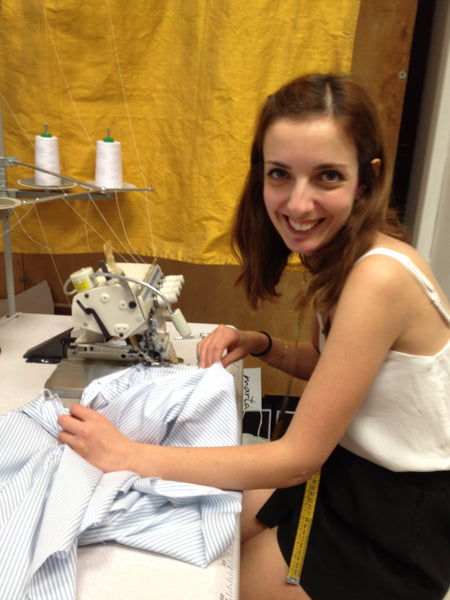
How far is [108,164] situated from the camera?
1640mm

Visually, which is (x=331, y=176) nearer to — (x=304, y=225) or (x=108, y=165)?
(x=304, y=225)

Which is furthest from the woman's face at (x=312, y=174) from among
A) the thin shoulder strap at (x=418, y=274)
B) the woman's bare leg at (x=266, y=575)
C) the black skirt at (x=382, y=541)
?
the woman's bare leg at (x=266, y=575)

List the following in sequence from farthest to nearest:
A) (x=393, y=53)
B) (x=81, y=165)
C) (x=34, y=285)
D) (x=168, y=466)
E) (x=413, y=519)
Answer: (x=34, y=285) < (x=393, y=53) < (x=81, y=165) < (x=413, y=519) < (x=168, y=466)

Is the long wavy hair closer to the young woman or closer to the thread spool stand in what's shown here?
the young woman

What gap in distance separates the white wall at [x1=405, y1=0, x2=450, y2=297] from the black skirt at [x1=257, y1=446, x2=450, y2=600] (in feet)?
3.04

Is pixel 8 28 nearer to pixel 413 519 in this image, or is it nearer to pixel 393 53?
pixel 393 53

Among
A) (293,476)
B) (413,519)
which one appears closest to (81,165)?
(293,476)

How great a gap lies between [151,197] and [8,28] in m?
0.66

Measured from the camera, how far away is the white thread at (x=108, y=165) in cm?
162

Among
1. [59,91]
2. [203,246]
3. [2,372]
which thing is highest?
[59,91]

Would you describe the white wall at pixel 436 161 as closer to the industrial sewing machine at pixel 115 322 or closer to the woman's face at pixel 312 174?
the woman's face at pixel 312 174

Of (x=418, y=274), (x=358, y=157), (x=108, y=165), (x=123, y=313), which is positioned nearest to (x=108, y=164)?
(x=108, y=165)

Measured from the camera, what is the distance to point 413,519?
3.07 ft

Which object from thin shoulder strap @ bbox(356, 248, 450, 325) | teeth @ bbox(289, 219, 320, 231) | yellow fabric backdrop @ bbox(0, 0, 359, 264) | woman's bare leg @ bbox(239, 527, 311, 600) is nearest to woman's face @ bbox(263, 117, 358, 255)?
teeth @ bbox(289, 219, 320, 231)
